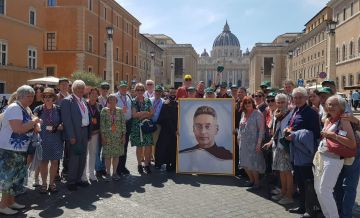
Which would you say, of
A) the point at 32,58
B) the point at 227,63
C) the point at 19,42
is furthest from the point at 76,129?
the point at 227,63

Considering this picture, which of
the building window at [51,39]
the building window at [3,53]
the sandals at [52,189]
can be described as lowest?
the sandals at [52,189]

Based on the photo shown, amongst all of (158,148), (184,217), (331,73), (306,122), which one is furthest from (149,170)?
(331,73)

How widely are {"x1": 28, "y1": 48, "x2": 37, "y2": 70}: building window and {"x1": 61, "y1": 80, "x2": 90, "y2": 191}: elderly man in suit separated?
27484mm

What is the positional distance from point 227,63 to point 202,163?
162583 mm

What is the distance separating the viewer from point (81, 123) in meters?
8.05

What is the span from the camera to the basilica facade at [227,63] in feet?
542

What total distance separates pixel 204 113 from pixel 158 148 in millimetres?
1624

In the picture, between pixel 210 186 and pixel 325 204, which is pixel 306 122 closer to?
pixel 325 204

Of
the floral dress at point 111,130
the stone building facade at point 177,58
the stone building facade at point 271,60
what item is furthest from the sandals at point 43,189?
the stone building facade at point 177,58

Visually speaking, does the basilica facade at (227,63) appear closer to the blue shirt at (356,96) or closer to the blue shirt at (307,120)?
the blue shirt at (356,96)

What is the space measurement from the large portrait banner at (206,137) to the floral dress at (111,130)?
5.32ft

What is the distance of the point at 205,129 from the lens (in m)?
9.51

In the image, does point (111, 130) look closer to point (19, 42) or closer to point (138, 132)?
point (138, 132)

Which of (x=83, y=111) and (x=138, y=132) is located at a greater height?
(x=83, y=111)
